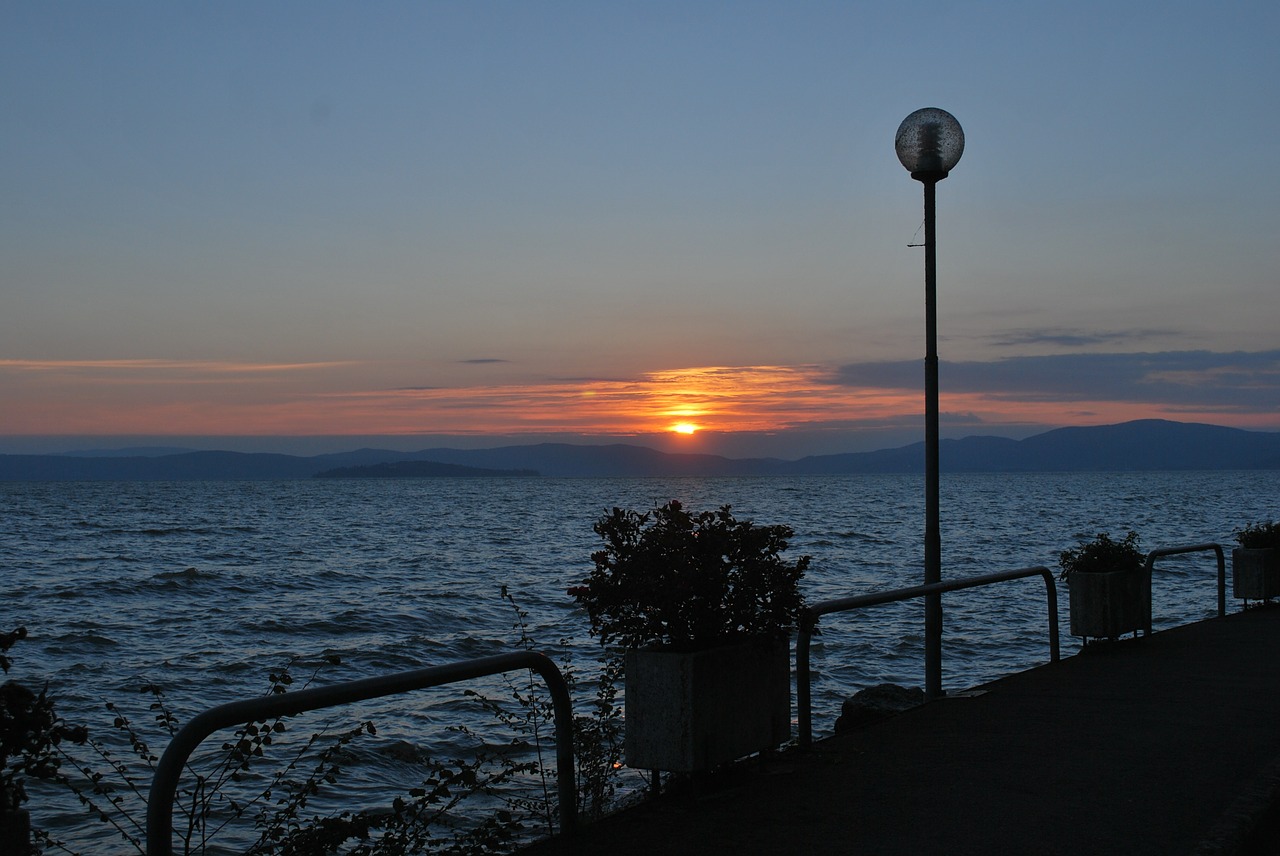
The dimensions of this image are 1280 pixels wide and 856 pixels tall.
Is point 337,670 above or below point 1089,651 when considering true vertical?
below

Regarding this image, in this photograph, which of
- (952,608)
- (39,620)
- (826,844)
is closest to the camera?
(826,844)

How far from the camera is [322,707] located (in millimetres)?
4285

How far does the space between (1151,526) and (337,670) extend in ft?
182

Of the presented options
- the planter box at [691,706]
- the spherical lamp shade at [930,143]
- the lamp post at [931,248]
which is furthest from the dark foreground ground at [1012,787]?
the spherical lamp shade at [930,143]

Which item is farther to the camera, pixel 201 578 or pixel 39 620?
pixel 201 578

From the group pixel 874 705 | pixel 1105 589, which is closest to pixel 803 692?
pixel 874 705

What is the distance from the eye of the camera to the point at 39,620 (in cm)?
2614

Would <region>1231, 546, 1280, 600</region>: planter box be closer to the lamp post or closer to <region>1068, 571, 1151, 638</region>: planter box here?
<region>1068, 571, 1151, 638</region>: planter box

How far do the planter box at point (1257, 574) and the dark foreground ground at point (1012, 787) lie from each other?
23.1 ft

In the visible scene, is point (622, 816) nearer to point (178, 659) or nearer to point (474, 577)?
point (178, 659)

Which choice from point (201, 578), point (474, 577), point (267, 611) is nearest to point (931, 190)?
point (267, 611)

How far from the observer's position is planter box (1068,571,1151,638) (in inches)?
448

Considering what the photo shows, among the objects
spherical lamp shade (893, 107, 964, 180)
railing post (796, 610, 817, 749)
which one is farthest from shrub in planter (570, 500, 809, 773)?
spherical lamp shade (893, 107, 964, 180)

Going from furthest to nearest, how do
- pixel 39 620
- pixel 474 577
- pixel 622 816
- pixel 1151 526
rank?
pixel 1151 526, pixel 474 577, pixel 39 620, pixel 622 816
